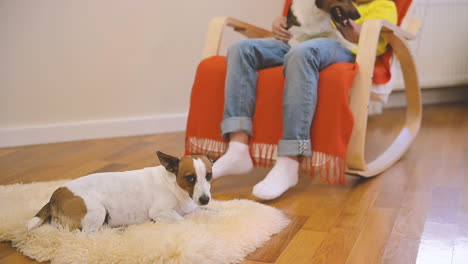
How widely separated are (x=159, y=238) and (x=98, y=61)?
5.49 feet

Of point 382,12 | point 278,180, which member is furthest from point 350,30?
point 278,180

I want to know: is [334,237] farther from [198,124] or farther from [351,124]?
[198,124]

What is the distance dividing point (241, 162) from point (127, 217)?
1.65ft

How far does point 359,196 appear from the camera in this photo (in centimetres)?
163

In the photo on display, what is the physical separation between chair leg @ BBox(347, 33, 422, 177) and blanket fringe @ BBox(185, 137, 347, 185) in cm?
12

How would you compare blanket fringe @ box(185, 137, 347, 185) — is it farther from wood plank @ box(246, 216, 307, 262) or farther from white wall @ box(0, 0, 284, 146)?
white wall @ box(0, 0, 284, 146)

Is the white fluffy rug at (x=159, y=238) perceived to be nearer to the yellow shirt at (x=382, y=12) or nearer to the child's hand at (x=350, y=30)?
the child's hand at (x=350, y=30)

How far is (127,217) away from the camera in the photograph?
131 centimetres

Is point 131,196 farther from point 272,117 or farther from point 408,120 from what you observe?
point 408,120

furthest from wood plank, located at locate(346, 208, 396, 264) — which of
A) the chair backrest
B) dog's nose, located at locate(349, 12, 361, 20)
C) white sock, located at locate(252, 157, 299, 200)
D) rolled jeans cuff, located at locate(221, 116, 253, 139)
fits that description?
the chair backrest

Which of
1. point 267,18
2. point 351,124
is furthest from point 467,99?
point 351,124

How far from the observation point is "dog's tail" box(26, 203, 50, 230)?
1.28 m

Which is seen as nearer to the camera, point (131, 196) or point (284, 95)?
point (131, 196)

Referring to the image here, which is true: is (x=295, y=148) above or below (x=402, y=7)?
below
